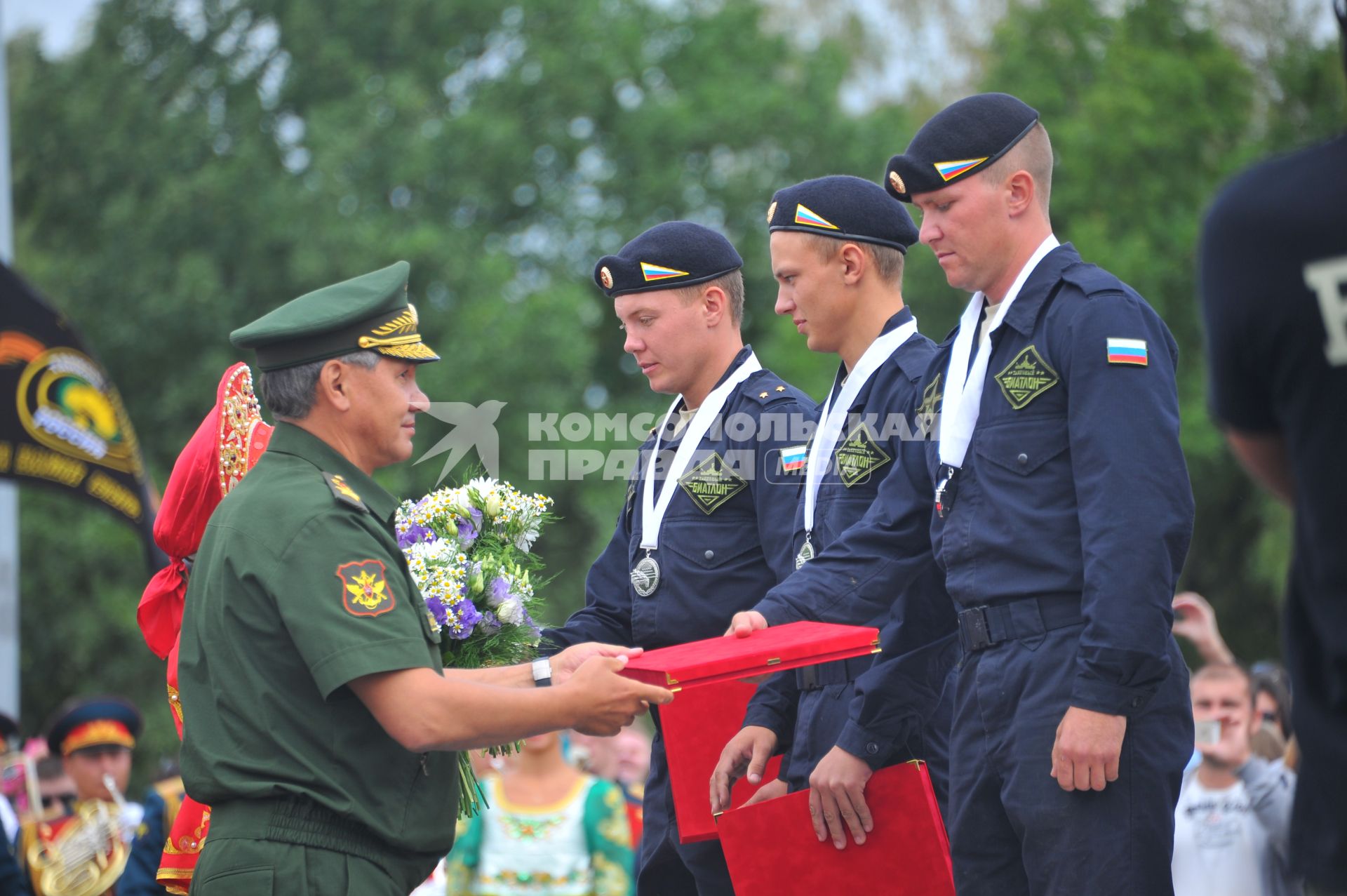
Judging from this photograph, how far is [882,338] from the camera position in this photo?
4902 mm

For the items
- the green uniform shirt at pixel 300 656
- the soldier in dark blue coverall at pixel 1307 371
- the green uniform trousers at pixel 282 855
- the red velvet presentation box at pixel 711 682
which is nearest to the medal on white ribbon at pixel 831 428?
the red velvet presentation box at pixel 711 682

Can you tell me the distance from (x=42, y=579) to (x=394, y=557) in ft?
67.1

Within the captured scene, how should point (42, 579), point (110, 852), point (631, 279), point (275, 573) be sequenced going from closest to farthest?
point (275, 573) → point (631, 279) → point (110, 852) → point (42, 579)

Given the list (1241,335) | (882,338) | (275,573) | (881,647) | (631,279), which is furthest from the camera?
(631,279)

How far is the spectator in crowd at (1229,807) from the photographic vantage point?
7.10m

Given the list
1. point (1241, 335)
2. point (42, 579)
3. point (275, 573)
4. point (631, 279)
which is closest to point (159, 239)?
point (42, 579)

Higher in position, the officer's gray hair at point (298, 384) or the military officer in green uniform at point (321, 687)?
the officer's gray hair at point (298, 384)

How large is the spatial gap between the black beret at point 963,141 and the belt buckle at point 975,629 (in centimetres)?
116

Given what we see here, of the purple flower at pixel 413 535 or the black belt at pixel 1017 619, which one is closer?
the black belt at pixel 1017 619

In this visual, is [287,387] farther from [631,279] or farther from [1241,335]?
[1241,335]

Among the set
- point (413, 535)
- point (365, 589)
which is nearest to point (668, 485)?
point (413, 535)

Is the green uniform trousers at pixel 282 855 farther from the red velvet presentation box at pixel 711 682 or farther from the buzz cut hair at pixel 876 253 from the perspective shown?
the buzz cut hair at pixel 876 253

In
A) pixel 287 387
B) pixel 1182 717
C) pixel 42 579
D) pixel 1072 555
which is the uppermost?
pixel 287 387

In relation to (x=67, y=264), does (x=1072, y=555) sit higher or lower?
lower
